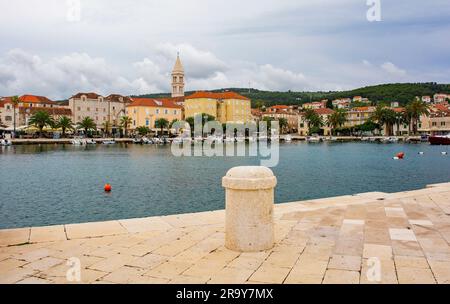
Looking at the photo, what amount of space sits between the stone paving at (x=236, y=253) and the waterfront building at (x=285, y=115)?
15064cm

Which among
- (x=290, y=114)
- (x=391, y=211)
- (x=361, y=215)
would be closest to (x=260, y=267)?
(x=361, y=215)

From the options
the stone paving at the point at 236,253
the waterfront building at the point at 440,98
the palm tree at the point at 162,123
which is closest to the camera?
the stone paving at the point at 236,253

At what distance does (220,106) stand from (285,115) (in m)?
36.2

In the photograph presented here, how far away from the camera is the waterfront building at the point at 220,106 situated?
134 m

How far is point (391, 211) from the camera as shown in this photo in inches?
364

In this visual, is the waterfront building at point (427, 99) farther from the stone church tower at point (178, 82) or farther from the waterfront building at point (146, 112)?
the waterfront building at point (146, 112)

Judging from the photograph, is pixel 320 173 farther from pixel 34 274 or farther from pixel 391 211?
pixel 34 274

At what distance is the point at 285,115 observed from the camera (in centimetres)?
16612

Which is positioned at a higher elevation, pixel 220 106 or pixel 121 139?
pixel 220 106

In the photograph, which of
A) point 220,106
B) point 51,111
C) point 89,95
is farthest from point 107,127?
point 220,106

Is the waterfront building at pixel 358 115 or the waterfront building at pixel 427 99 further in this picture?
the waterfront building at pixel 427 99

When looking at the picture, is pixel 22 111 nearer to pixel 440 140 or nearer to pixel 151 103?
pixel 151 103

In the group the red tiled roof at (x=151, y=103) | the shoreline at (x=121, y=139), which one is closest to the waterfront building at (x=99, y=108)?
the red tiled roof at (x=151, y=103)
